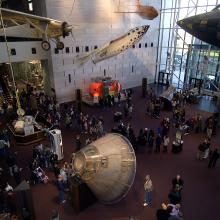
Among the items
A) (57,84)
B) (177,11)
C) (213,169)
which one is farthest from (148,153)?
(177,11)

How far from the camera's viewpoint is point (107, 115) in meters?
17.8

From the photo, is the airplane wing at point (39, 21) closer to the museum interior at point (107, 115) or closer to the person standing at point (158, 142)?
the museum interior at point (107, 115)

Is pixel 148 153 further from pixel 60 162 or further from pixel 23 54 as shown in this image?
pixel 23 54

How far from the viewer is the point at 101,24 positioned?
21.1 meters

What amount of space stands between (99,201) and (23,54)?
1383 centimetres

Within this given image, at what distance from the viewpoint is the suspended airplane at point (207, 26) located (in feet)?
42.7

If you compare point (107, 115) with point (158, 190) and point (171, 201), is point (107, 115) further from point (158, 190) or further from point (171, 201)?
point (171, 201)

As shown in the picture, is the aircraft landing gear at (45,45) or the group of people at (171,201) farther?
the aircraft landing gear at (45,45)

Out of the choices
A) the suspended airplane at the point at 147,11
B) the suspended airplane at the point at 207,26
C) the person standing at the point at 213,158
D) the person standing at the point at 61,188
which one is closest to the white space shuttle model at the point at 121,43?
the suspended airplane at the point at 207,26

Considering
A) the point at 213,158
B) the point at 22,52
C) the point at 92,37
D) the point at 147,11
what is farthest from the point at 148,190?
the point at 147,11

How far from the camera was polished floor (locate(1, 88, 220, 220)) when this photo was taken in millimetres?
8383

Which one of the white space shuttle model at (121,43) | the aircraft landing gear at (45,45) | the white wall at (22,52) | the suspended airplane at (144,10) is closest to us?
the aircraft landing gear at (45,45)

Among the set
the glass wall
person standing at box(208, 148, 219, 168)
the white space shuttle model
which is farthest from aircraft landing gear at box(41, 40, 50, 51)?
the glass wall

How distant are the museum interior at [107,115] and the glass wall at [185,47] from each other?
11 cm
